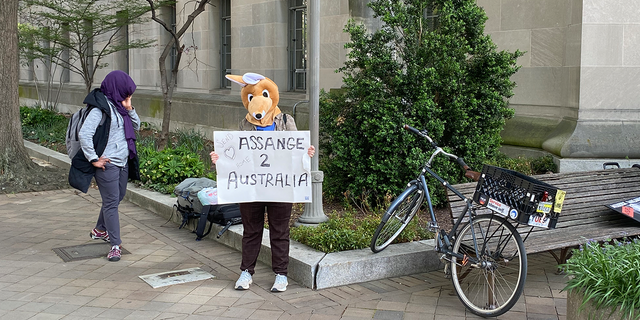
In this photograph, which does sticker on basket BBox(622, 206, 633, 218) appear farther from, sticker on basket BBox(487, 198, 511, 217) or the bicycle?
sticker on basket BBox(487, 198, 511, 217)

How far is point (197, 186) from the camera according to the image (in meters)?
7.35

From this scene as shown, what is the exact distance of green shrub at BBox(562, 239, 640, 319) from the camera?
3.59 meters

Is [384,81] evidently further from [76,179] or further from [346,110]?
[76,179]

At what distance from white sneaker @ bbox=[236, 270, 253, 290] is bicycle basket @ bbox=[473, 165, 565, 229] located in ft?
6.57

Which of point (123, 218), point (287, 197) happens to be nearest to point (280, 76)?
point (123, 218)

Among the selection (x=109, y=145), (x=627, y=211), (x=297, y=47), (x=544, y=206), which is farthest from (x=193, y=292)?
(x=297, y=47)

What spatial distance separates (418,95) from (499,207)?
2771 millimetres

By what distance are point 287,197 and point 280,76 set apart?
372 inches

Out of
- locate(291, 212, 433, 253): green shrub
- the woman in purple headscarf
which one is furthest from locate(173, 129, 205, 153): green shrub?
locate(291, 212, 433, 253): green shrub

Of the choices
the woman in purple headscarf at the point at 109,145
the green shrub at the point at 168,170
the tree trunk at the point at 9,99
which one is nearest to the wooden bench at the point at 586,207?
the woman in purple headscarf at the point at 109,145

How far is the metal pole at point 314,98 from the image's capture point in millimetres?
6242

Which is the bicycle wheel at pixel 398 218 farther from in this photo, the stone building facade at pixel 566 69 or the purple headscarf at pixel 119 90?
the stone building facade at pixel 566 69

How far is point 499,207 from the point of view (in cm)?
450

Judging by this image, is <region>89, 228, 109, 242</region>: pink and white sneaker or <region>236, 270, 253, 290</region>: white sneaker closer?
<region>236, 270, 253, 290</region>: white sneaker
